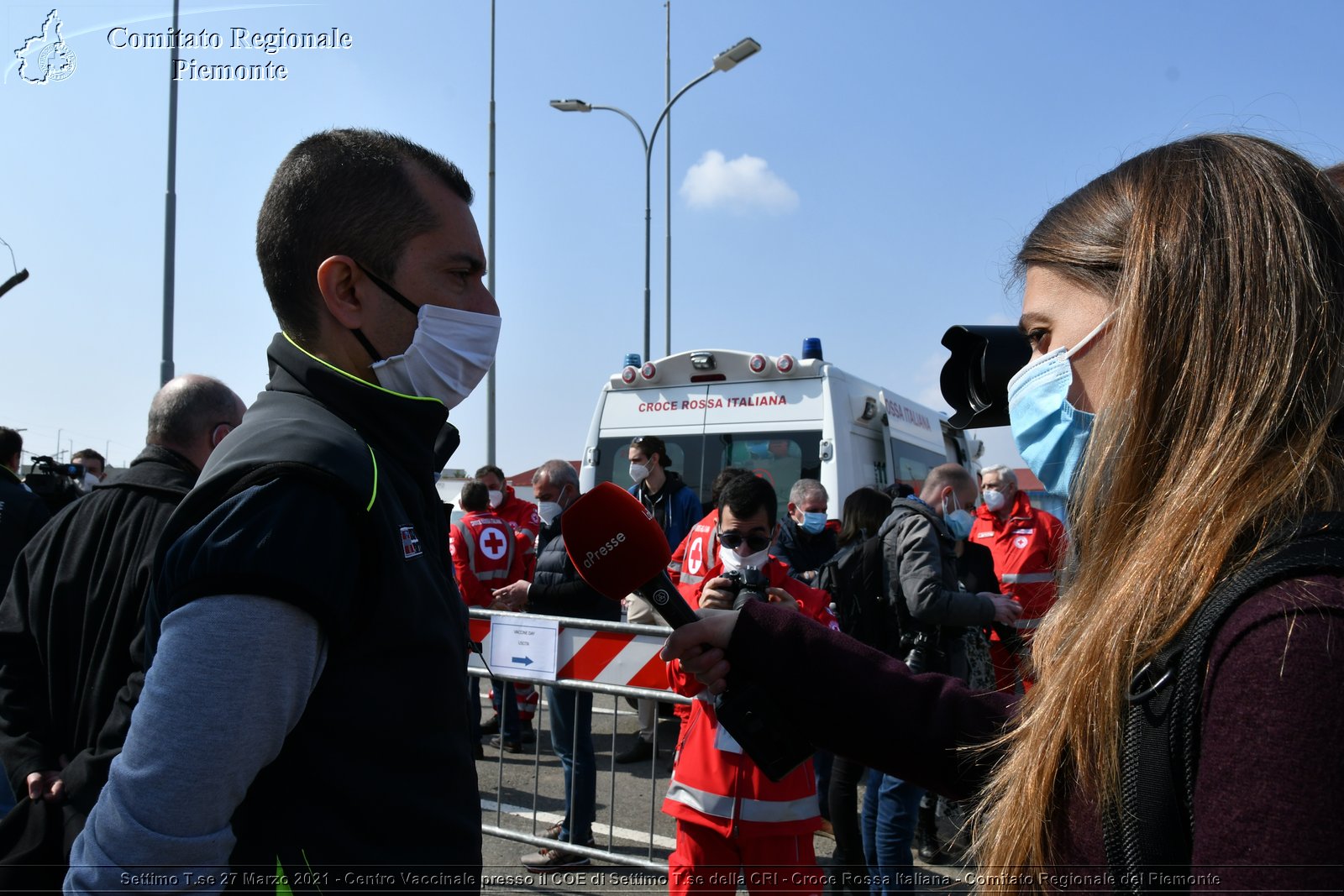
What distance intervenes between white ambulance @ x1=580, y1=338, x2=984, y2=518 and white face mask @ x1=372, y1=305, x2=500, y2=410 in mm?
6071

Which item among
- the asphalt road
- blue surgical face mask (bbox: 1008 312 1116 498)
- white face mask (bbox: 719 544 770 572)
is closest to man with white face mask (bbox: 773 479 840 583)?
the asphalt road

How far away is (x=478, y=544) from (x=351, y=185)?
20.2 feet

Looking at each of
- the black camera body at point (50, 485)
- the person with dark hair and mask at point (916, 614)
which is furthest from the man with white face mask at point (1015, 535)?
the black camera body at point (50, 485)

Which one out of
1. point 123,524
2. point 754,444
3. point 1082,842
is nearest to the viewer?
point 1082,842

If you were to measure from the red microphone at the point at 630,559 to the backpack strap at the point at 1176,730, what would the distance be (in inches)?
37.5

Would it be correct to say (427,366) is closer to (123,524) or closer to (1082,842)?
(1082,842)

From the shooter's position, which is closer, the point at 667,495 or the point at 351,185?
the point at 351,185

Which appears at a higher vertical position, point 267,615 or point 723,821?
point 267,615

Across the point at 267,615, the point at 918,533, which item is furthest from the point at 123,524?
the point at 918,533

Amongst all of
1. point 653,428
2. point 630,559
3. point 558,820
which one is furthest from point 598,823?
point 630,559

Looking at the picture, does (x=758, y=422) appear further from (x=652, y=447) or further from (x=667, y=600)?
(x=667, y=600)

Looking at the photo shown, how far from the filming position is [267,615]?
4.06 ft

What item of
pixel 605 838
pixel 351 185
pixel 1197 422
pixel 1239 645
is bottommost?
pixel 605 838

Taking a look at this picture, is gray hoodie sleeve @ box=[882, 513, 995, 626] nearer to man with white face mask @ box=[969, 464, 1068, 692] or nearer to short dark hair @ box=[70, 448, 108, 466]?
man with white face mask @ box=[969, 464, 1068, 692]
